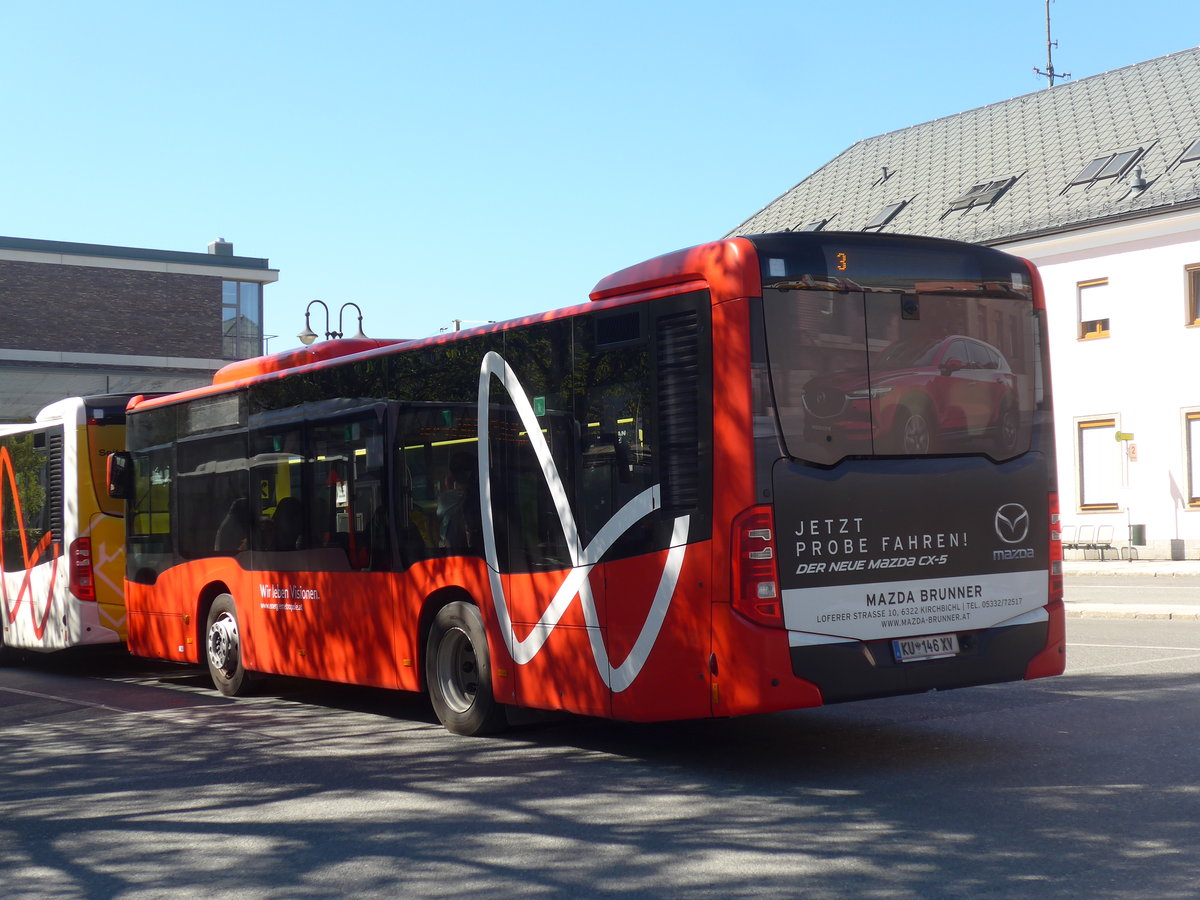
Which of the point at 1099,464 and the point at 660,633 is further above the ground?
the point at 1099,464

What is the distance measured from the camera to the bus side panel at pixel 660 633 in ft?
27.0

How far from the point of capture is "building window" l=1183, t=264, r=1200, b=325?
3519 centimetres

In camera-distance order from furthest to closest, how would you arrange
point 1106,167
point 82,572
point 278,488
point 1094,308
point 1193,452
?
point 1106,167 → point 1094,308 → point 1193,452 → point 82,572 → point 278,488

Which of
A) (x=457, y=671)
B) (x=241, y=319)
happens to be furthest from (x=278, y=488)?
(x=241, y=319)

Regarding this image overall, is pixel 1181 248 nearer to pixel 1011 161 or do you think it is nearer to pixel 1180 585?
pixel 1011 161

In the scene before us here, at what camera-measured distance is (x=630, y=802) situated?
308 inches

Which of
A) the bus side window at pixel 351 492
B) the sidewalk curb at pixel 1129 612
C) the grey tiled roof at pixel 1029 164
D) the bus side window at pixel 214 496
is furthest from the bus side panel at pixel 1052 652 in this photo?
the grey tiled roof at pixel 1029 164

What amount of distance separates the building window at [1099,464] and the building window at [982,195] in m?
7.23

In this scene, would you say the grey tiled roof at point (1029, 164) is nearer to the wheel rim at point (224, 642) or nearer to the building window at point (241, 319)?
the building window at point (241, 319)

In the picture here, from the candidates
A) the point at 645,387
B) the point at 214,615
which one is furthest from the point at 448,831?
the point at 214,615

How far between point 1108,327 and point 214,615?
93.4 ft

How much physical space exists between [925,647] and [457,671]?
340cm

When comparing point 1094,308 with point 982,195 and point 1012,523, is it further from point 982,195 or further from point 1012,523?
point 1012,523

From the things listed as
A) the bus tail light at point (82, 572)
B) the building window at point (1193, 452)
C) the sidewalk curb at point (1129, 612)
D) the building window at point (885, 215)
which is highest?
the building window at point (885, 215)
